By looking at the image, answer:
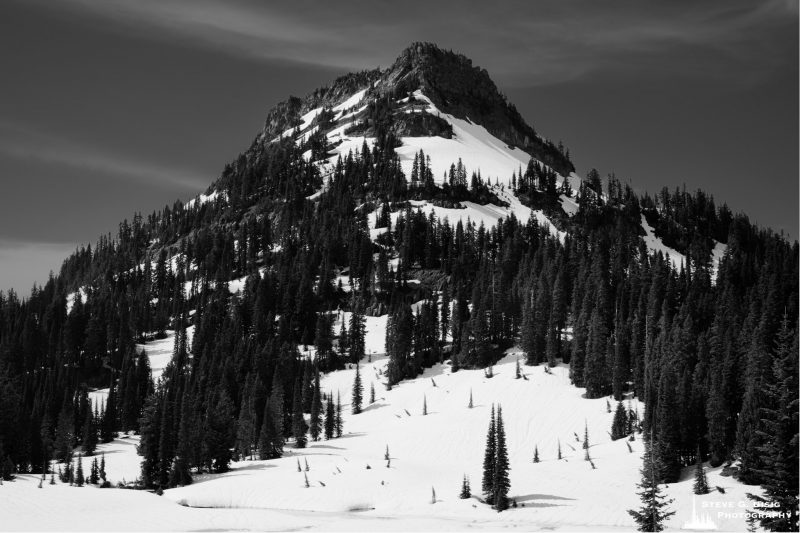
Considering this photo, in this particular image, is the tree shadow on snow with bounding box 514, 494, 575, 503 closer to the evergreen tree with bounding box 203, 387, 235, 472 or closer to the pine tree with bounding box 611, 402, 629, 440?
the pine tree with bounding box 611, 402, 629, 440

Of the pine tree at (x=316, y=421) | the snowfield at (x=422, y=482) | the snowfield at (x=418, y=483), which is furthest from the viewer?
the pine tree at (x=316, y=421)

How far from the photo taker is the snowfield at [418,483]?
153ft

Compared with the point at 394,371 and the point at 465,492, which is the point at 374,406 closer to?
the point at 394,371

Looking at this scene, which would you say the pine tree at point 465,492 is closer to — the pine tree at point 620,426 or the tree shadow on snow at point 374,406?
the pine tree at point 620,426

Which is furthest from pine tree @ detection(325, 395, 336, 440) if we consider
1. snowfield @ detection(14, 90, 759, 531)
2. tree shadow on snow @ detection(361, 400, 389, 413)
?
tree shadow on snow @ detection(361, 400, 389, 413)

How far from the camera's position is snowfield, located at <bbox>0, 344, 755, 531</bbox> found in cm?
4650

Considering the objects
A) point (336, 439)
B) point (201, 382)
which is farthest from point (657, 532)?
point (201, 382)

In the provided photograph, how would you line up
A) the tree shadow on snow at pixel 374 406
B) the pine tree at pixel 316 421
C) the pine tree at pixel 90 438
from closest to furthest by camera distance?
the pine tree at pixel 316 421 → the pine tree at pixel 90 438 → the tree shadow on snow at pixel 374 406

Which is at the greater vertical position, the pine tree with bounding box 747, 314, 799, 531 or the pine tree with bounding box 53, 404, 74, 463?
the pine tree with bounding box 747, 314, 799, 531

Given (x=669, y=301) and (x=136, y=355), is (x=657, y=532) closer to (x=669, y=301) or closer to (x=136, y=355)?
(x=669, y=301)

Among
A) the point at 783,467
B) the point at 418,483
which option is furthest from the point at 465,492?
the point at 783,467

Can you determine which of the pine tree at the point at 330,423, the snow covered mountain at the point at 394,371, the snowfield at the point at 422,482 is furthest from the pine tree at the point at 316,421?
the snowfield at the point at 422,482

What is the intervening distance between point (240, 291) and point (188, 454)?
94.7 meters

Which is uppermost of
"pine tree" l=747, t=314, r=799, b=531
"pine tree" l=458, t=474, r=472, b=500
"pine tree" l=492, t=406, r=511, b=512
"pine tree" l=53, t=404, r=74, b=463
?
"pine tree" l=747, t=314, r=799, b=531
